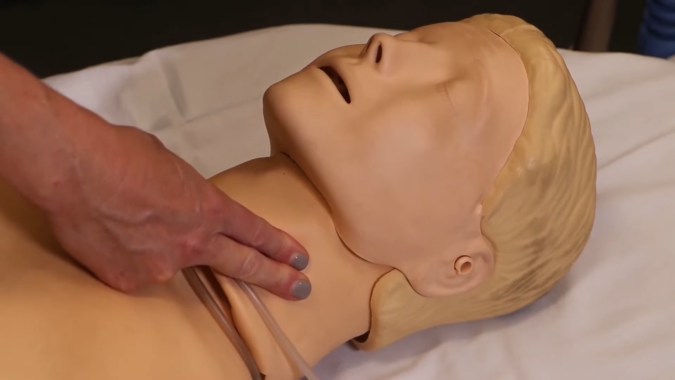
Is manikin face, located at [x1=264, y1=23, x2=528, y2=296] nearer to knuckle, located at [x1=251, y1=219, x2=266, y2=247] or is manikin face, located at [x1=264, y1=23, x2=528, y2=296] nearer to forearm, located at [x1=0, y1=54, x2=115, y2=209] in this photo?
knuckle, located at [x1=251, y1=219, x2=266, y2=247]

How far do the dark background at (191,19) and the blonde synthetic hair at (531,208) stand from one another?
1.56 m

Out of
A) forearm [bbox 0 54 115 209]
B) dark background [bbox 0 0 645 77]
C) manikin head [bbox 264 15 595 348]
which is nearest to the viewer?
forearm [bbox 0 54 115 209]

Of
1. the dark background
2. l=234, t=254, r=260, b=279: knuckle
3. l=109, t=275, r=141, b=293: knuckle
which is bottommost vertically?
the dark background

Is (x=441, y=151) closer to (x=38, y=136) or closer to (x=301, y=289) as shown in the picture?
(x=301, y=289)

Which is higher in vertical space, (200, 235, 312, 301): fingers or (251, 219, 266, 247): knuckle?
(251, 219, 266, 247): knuckle

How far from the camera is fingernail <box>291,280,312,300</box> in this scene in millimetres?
778

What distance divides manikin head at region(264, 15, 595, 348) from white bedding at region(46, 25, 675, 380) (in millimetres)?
148

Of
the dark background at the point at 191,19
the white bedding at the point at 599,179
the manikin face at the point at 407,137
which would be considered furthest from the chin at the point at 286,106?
the dark background at the point at 191,19

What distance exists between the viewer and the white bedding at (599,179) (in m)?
0.97

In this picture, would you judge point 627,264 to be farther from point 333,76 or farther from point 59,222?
point 59,222

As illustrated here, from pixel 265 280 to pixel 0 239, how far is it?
0.27 meters

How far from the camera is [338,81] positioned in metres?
0.84

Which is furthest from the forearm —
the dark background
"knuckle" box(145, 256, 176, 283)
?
the dark background

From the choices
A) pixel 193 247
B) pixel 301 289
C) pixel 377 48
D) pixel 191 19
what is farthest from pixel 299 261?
pixel 191 19
